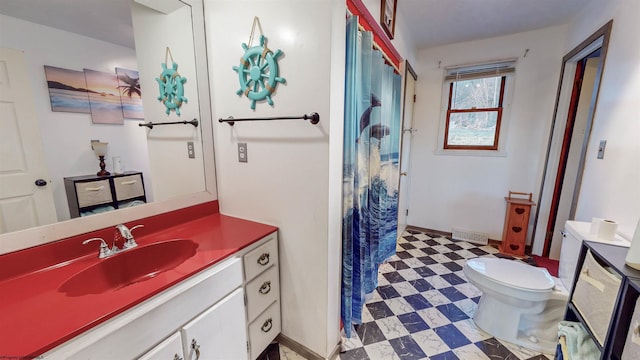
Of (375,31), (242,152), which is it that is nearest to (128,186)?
(242,152)

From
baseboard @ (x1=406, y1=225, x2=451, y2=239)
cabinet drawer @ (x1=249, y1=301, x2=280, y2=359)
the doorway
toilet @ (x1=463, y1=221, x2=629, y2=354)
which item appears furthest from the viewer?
baseboard @ (x1=406, y1=225, x2=451, y2=239)

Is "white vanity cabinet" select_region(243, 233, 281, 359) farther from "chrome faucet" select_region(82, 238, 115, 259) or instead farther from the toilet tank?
the toilet tank

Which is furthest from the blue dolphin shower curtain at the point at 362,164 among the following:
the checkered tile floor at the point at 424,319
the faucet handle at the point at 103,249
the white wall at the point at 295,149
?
the faucet handle at the point at 103,249

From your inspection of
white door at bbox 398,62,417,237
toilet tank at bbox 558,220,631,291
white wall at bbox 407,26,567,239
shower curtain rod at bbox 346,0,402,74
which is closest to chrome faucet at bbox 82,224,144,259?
shower curtain rod at bbox 346,0,402,74

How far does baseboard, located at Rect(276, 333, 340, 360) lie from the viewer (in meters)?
1.34

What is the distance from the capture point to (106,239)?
1.08 m

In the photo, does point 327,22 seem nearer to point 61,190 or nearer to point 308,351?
point 61,190

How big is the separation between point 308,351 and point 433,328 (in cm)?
88

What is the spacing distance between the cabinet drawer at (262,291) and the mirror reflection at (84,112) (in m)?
0.69

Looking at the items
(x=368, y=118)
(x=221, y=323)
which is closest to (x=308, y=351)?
(x=221, y=323)

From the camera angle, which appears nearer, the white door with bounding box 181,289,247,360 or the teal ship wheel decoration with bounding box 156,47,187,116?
the white door with bounding box 181,289,247,360

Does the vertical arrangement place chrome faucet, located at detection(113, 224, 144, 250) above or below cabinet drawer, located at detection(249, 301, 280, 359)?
above

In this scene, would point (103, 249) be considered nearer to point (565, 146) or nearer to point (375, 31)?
point (375, 31)

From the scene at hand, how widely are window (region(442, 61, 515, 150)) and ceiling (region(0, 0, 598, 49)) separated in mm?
370
